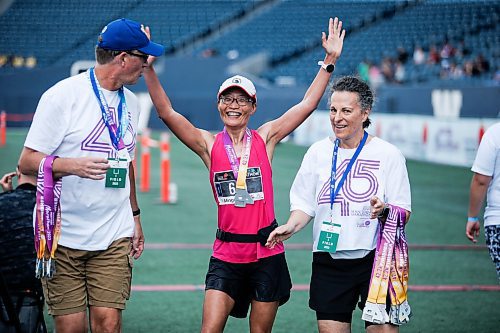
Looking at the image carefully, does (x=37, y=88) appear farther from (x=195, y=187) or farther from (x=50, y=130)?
(x=50, y=130)

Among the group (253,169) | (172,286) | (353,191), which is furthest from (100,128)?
(172,286)

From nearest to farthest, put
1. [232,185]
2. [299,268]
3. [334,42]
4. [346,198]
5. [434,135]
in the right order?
[346,198]
[232,185]
[334,42]
[299,268]
[434,135]

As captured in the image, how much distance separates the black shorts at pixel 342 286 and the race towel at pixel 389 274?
0.17 meters

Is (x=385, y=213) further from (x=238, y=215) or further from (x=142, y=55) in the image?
(x=142, y=55)

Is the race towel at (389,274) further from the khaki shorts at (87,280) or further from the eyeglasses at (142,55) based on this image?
the eyeglasses at (142,55)

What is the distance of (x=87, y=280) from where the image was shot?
5102 millimetres

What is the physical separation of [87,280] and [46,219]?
44 cm

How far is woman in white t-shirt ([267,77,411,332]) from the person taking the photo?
208 inches

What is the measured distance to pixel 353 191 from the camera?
5293 millimetres

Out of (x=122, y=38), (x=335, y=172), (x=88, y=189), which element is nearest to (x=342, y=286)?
(x=335, y=172)

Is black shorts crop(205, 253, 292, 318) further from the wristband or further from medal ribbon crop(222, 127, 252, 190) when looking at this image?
the wristband

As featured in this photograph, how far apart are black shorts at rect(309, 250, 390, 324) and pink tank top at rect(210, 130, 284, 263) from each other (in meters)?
0.33

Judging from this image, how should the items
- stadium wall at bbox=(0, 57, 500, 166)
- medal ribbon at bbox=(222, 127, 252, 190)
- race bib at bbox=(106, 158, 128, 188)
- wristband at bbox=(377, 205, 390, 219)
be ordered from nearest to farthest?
race bib at bbox=(106, 158, 128, 188), wristband at bbox=(377, 205, 390, 219), medal ribbon at bbox=(222, 127, 252, 190), stadium wall at bbox=(0, 57, 500, 166)

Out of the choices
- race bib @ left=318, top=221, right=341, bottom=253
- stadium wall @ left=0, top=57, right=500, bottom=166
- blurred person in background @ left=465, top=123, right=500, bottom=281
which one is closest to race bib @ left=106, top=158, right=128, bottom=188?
race bib @ left=318, top=221, right=341, bottom=253
